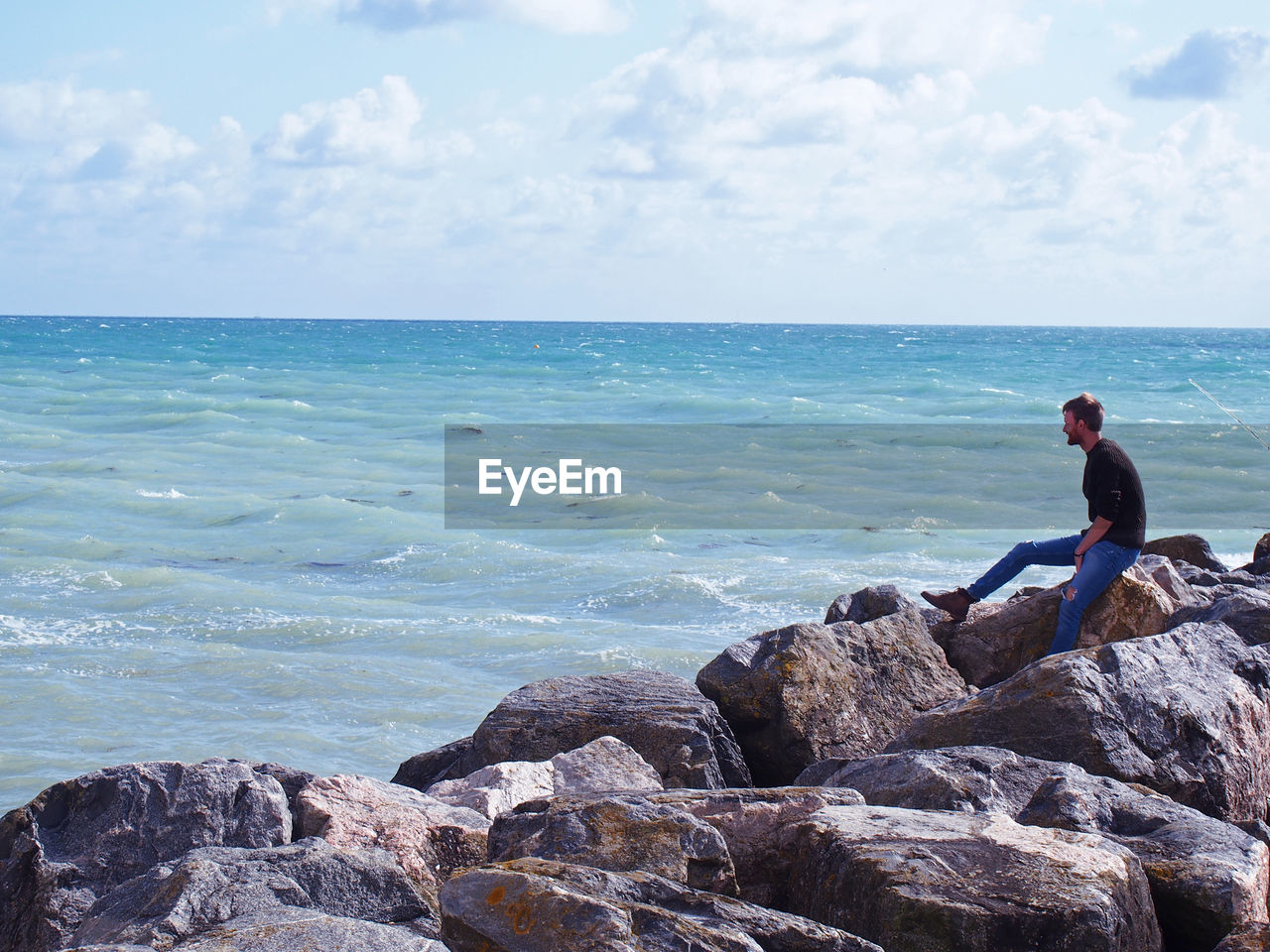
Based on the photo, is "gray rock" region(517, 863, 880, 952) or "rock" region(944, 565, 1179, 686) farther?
"rock" region(944, 565, 1179, 686)

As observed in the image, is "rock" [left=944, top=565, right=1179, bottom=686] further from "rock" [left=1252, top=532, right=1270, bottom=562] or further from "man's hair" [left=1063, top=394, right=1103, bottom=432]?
"rock" [left=1252, top=532, right=1270, bottom=562]

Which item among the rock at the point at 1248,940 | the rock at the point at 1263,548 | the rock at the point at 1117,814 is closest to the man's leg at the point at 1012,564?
the rock at the point at 1117,814

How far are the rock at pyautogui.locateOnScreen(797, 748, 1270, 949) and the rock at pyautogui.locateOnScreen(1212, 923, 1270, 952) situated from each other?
0.24m

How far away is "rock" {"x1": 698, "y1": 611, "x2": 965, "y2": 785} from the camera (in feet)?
19.2

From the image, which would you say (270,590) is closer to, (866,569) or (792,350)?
(866,569)

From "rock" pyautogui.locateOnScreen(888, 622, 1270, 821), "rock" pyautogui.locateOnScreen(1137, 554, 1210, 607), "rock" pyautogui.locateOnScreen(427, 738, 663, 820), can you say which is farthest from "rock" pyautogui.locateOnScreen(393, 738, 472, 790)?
"rock" pyautogui.locateOnScreen(1137, 554, 1210, 607)

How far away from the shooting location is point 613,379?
4403 centimetres

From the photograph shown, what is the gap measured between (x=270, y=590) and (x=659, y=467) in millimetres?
10557

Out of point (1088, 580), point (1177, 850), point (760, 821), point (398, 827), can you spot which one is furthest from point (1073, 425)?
point (398, 827)

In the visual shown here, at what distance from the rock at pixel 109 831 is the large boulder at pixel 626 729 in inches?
62.6

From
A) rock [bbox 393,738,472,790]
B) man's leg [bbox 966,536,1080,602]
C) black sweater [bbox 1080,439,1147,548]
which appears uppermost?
black sweater [bbox 1080,439,1147,548]

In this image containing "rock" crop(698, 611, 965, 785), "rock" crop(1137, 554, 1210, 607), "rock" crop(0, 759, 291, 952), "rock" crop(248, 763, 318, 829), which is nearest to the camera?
"rock" crop(0, 759, 291, 952)

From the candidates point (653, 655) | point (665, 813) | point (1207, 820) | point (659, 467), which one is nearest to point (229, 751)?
point (653, 655)

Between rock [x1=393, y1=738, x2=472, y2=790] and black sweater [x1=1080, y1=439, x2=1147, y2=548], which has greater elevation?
black sweater [x1=1080, y1=439, x2=1147, y2=548]
